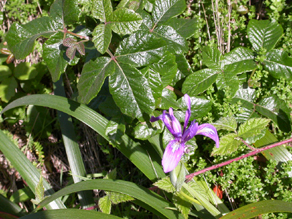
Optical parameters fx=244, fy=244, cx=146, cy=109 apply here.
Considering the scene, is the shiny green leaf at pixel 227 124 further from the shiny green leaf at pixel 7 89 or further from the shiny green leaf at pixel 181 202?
the shiny green leaf at pixel 7 89

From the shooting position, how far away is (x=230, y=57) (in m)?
1.82

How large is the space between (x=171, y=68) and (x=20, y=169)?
1287 millimetres

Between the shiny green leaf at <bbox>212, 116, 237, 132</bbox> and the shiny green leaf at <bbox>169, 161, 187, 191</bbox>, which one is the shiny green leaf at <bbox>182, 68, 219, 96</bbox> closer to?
the shiny green leaf at <bbox>212, 116, 237, 132</bbox>

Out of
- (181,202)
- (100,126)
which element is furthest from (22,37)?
(181,202)

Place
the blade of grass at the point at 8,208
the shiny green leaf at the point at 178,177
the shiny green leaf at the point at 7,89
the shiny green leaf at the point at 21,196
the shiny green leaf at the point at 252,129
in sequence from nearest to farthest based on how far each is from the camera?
the shiny green leaf at the point at 178,177 < the shiny green leaf at the point at 252,129 < the blade of grass at the point at 8,208 < the shiny green leaf at the point at 21,196 < the shiny green leaf at the point at 7,89

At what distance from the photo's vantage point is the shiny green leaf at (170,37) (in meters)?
1.53

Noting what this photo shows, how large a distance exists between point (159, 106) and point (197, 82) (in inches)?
15.0

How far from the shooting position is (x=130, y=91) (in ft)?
4.06

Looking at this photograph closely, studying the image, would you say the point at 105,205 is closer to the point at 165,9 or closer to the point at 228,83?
the point at 228,83

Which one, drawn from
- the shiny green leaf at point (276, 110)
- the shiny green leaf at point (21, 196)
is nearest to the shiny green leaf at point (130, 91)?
the shiny green leaf at point (276, 110)

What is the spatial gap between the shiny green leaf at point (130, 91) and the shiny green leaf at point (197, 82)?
1.79ft

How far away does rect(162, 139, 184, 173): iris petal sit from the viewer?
95 cm

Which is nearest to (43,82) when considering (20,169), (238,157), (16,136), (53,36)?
(16,136)

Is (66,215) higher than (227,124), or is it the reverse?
(227,124)
